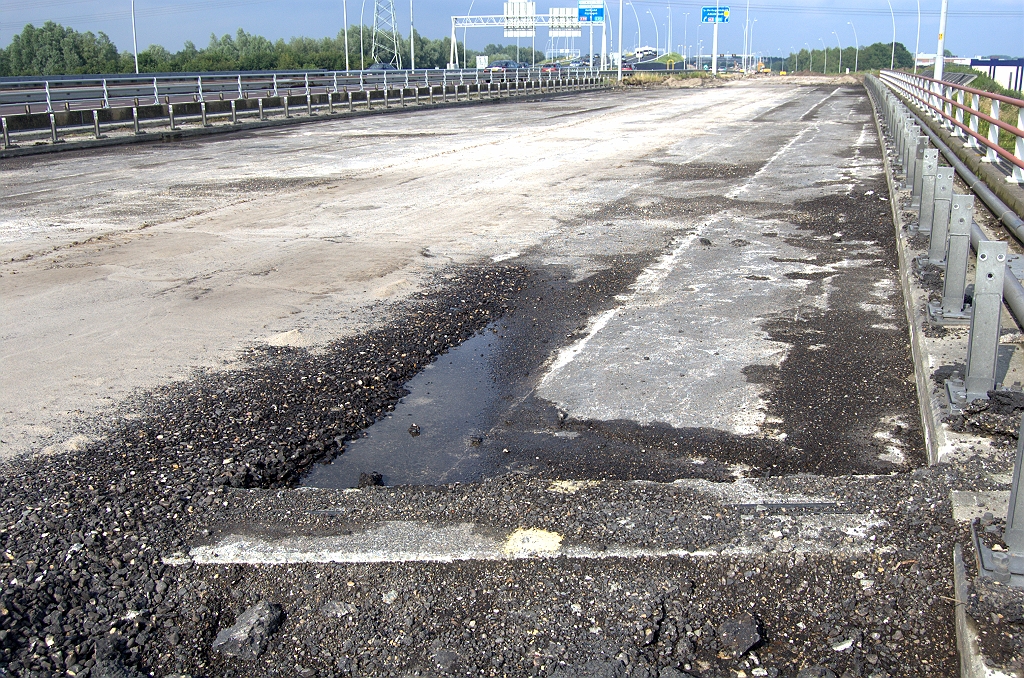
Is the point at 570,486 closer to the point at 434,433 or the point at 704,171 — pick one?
the point at 434,433

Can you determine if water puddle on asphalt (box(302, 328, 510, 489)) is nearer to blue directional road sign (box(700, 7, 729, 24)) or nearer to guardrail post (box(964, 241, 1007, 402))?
guardrail post (box(964, 241, 1007, 402))

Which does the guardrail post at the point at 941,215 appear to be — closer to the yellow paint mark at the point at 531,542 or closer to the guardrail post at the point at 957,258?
the guardrail post at the point at 957,258

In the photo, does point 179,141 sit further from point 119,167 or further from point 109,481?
point 109,481

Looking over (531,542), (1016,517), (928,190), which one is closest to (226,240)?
(928,190)

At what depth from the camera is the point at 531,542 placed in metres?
3.62

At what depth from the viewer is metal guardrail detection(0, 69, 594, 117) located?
1106 inches

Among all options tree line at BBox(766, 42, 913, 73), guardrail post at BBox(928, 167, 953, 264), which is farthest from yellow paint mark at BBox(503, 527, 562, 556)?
tree line at BBox(766, 42, 913, 73)

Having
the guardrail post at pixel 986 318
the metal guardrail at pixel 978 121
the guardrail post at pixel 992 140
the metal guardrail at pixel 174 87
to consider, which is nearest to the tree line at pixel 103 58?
the metal guardrail at pixel 174 87

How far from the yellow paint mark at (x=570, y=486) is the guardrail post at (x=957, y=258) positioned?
3108mm

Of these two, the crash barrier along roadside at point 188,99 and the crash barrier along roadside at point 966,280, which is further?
the crash barrier along roadside at point 188,99

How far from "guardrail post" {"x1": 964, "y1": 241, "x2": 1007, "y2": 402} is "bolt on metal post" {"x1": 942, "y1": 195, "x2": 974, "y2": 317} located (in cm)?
132

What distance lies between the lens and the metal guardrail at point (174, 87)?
2809 centimetres

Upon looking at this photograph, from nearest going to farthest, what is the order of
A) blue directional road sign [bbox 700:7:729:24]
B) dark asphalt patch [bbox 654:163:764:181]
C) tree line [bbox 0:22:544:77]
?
dark asphalt patch [bbox 654:163:764:181] < tree line [bbox 0:22:544:77] < blue directional road sign [bbox 700:7:729:24]

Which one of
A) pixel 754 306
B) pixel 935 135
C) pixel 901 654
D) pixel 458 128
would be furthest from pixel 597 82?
pixel 901 654
